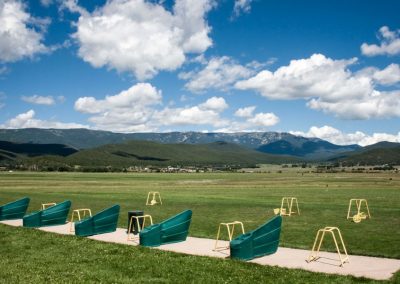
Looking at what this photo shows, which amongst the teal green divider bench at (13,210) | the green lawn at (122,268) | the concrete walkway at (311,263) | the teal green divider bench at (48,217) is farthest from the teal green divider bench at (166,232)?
the teal green divider bench at (13,210)

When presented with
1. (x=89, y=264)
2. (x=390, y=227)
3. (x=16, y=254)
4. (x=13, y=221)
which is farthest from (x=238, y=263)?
(x=13, y=221)

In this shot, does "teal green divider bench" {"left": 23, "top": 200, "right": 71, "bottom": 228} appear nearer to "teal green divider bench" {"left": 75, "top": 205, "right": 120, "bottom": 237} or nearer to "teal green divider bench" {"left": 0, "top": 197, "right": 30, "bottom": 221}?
"teal green divider bench" {"left": 0, "top": 197, "right": 30, "bottom": 221}

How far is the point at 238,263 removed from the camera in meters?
14.2

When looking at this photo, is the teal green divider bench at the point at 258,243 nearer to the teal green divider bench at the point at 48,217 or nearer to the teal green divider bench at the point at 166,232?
the teal green divider bench at the point at 166,232

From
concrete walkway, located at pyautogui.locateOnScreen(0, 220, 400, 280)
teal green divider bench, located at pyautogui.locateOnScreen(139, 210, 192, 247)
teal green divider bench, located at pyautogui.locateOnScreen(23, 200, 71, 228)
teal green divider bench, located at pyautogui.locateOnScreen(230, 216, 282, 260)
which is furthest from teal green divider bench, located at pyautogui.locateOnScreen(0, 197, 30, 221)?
teal green divider bench, located at pyautogui.locateOnScreen(230, 216, 282, 260)

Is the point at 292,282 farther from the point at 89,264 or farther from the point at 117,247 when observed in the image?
the point at 117,247

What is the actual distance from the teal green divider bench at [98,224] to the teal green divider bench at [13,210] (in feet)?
27.2

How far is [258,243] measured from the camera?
50.8 ft

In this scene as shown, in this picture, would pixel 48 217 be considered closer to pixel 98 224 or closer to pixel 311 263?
pixel 98 224

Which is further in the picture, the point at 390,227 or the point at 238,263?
the point at 390,227

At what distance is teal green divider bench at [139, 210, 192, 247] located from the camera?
17594mm

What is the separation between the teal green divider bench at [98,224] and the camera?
20141mm

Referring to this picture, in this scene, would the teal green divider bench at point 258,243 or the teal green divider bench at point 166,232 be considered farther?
the teal green divider bench at point 166,232

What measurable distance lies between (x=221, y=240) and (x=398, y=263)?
7227 millimetres
